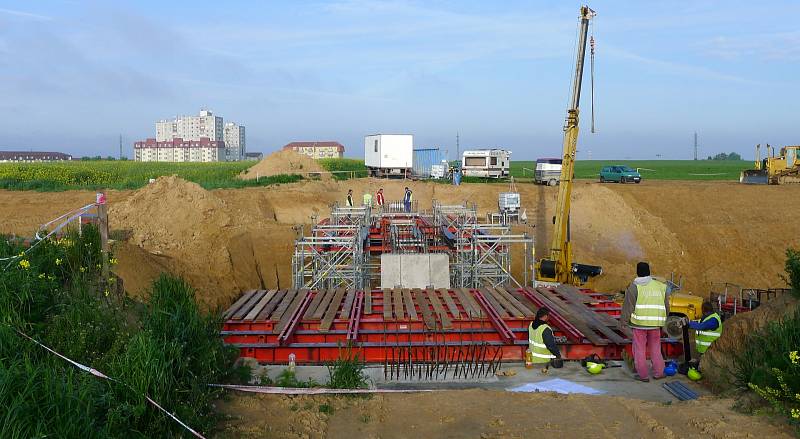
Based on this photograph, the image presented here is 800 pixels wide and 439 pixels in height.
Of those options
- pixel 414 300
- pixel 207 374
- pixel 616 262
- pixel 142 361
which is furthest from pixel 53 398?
pixel 616 262

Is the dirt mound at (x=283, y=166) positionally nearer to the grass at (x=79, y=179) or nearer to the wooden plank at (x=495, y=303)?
the grass at (x=79, y=179)

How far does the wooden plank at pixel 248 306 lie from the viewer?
1148 cm

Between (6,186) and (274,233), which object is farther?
(6,186)

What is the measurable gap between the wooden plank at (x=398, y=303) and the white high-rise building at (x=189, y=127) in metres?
180

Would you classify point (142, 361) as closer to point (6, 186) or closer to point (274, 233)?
point (274, 233)

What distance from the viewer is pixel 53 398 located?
550 cm

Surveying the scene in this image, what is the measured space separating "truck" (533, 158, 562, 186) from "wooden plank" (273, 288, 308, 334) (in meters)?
32.1

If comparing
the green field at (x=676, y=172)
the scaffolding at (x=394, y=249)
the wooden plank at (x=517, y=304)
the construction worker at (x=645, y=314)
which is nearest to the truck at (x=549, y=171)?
the green field at (x=676, y=172)

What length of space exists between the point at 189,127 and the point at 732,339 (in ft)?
633

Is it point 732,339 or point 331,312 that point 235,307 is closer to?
point 331,312

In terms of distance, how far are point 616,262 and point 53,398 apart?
2937 centimetres

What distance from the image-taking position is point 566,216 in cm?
1930

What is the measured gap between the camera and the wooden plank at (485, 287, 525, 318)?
11.7m

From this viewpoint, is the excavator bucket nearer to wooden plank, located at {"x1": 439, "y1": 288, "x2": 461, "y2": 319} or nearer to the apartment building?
wooden plank, located at {"x1": 439, "y1": 288, "x2": 461, "y2": 319}
